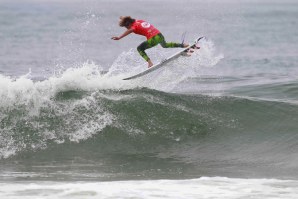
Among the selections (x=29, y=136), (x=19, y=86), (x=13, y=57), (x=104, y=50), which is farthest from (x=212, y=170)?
(x=104, y=50)

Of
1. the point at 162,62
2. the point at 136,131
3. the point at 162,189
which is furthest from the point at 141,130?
the point at 162,189

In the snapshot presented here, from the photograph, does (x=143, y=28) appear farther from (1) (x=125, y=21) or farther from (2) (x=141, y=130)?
(2) (x=141, y=130)

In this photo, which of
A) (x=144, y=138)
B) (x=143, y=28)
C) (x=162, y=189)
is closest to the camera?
(x=162, y=189)

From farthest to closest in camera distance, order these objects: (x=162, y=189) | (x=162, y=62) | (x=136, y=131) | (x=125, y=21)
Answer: (x=162, y=62) < (x=125, y=21) < (x=136, y=131) < (x=162, y=189)

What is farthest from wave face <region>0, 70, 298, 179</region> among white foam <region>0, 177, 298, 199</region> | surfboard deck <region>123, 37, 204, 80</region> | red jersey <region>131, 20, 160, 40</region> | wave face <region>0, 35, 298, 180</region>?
A: red jersey <region>131, 20, 160, 40</region>

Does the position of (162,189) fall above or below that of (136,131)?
below

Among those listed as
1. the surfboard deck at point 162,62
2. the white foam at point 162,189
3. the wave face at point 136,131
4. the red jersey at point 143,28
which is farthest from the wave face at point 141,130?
the red jersey at point 143,28

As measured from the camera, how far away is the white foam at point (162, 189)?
10133 mm

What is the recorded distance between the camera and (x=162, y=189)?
34.6 ft

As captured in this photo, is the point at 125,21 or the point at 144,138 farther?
the point at 125,21

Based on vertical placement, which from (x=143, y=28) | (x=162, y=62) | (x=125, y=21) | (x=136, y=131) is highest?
(x=125, y=21)

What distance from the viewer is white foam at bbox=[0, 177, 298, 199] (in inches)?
399

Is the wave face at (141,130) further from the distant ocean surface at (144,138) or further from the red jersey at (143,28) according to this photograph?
the red jersey at (143,28)

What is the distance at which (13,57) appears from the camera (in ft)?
112
